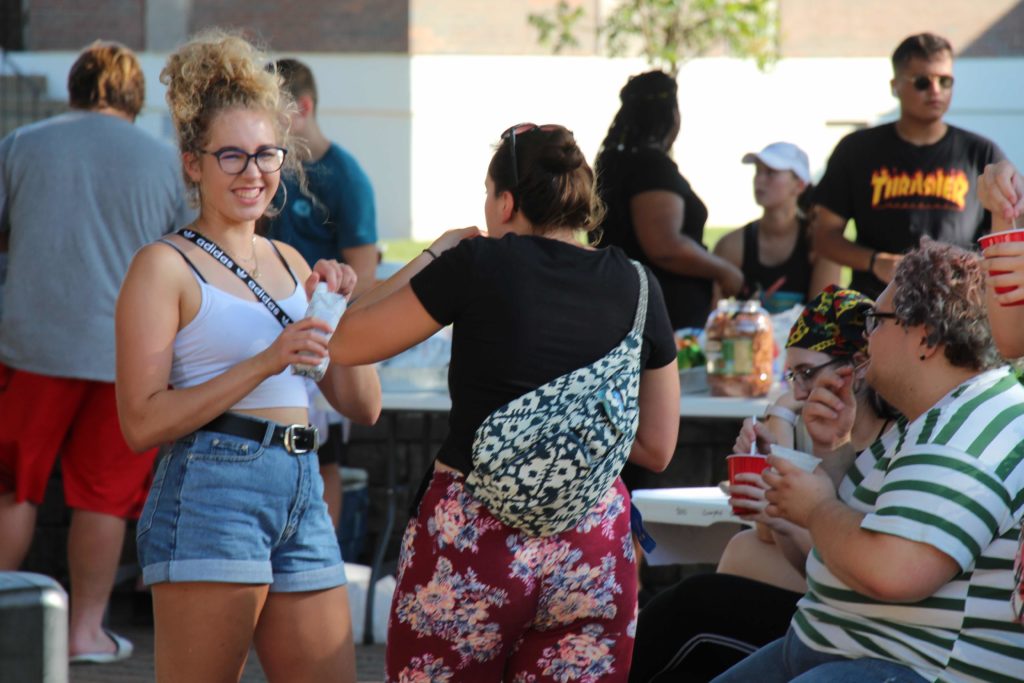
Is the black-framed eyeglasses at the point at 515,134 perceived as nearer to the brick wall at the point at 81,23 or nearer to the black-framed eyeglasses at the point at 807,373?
the black-framed eyeglasses at the point at 807,373

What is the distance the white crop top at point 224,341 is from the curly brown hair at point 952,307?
1199 millimetres

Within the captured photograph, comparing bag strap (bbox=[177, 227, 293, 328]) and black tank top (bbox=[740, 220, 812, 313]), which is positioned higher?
bag strap (bbox=[177, 227, 293, 328])

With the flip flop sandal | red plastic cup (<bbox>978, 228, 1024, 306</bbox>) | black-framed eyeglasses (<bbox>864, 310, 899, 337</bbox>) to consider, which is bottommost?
the flip flop sandal

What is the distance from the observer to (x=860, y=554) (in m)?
2.25

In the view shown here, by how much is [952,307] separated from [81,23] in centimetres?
2029

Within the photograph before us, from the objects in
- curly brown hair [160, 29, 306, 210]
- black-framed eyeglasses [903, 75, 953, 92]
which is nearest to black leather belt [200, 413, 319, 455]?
curly brown hair [160, 29, 306, 210]

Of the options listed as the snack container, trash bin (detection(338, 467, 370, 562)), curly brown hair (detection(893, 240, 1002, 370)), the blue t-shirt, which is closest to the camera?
curly brown hair (detection(893, 240, 1002, 370))

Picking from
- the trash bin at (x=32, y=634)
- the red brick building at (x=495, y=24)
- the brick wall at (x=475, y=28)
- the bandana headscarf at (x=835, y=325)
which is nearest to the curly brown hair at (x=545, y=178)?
the bandana headscarf at (x=835, y=325)

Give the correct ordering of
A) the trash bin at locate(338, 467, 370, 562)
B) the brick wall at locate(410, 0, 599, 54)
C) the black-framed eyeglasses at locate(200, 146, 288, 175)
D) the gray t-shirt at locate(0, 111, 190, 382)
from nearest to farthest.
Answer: the black-framed eyeglasses at locate(200, 146, 288, 175) < the gray t-shirt at locate(0, 111, 190, 382) < the trash bin at locate(338, 467, 370, 562) < the brick wall at locate(410, 0, 599, 54)

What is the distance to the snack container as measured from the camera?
103 inches

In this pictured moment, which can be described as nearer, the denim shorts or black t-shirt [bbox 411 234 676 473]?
black t-shirt [bbox 411 234 676 473]

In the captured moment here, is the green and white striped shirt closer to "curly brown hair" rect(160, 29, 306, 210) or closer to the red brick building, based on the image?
"curly brown hair" rect(160, 29, 306, 210)

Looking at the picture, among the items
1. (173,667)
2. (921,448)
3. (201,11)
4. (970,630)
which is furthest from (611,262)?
(201,11)

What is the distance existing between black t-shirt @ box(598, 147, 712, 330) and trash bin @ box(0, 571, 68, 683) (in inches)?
149
